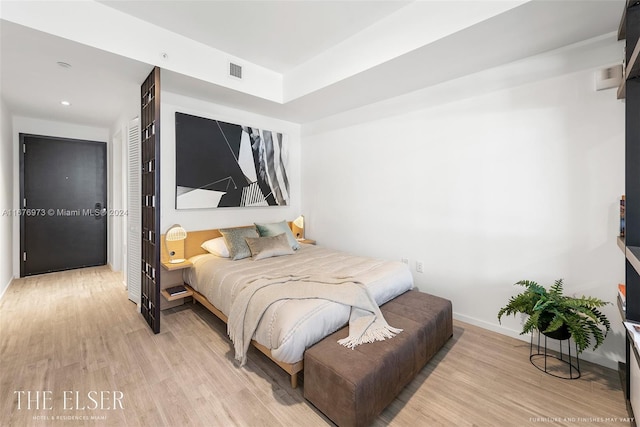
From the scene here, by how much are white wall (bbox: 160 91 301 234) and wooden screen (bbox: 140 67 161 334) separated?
30 centimetres

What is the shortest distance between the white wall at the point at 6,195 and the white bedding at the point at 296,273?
2463 millimetres

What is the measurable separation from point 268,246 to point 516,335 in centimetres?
260

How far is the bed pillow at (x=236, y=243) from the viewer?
3158 millimetres

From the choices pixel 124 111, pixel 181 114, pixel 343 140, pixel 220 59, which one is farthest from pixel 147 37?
pixel 343 140

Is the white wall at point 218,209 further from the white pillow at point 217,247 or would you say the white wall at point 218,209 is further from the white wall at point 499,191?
the white wall at point 499,191

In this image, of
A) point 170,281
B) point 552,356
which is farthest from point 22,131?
point 552,356

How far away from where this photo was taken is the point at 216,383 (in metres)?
1.94

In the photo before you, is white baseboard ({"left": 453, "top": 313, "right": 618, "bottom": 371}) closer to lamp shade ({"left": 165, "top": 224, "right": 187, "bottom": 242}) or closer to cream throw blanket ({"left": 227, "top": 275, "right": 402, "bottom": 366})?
cream throw blanket ({"left": 227, "top": 275, "right": 402, "bottom": 366})

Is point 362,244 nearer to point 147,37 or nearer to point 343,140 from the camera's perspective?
point 343,140

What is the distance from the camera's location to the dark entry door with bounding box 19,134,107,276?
14.2ft

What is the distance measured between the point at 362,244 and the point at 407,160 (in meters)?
1.25

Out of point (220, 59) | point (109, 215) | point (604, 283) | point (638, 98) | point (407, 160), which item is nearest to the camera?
point (638, 98)

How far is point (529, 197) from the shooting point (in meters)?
2.46

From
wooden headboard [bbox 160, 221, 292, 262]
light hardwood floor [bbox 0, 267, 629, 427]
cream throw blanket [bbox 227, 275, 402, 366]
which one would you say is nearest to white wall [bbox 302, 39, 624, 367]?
light hardwood floor [bbox 0, 267, 629, 427]
